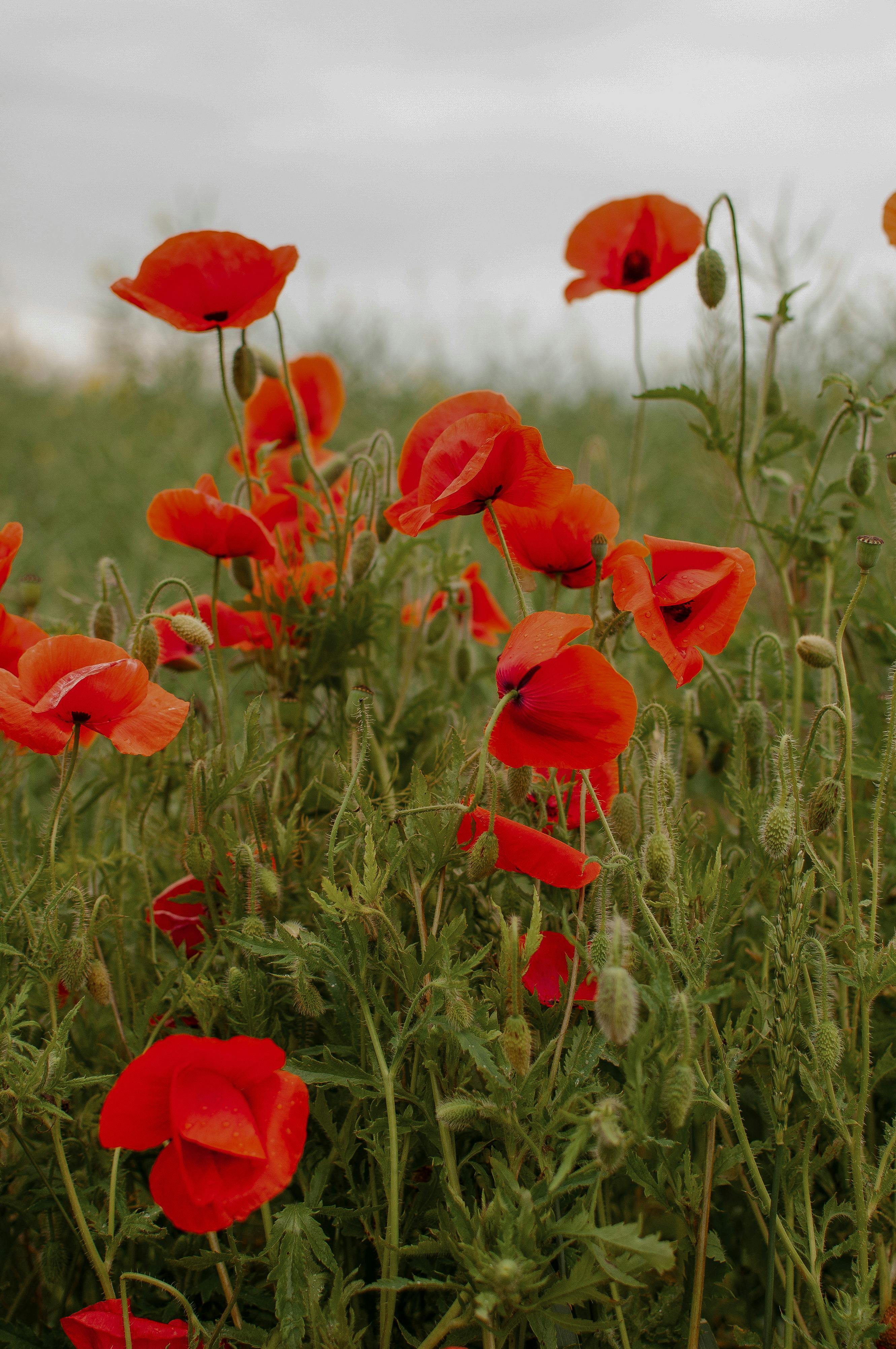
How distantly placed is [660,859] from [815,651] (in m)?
0.30

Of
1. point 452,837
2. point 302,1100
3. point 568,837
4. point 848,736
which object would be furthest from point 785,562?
point 302,1100

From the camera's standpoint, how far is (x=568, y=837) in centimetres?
110

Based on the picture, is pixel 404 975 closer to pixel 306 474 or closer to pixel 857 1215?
pixel 857 1215

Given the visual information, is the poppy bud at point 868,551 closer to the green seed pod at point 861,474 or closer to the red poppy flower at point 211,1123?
the green seed pod at point 861,474

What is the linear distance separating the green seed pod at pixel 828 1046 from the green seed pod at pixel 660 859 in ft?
0.63

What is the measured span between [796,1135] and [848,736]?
0.40 m

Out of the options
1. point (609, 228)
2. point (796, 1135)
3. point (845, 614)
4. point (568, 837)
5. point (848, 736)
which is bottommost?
point (796, 1135)

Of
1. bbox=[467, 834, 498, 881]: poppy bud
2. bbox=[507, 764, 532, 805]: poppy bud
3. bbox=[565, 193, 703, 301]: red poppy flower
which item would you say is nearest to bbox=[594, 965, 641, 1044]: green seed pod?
bbox=[467, 834, 498, 881]: poppy bud

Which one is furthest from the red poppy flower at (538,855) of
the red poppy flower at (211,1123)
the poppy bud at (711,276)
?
the poppy bud at (711,276)

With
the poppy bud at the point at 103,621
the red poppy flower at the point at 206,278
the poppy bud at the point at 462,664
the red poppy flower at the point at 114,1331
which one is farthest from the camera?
the poppy bud at the point at 462,664

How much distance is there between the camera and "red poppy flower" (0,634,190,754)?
916mm

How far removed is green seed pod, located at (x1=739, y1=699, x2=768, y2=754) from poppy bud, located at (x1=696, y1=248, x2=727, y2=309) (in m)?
0.60

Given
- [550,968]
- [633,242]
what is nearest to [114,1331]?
[550,968]

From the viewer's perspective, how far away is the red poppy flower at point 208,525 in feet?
3.98
